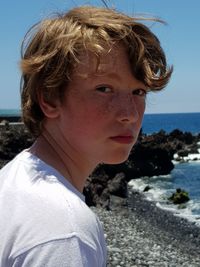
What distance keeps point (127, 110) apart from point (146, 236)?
18.2 meters

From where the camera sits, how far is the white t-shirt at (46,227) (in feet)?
4.89

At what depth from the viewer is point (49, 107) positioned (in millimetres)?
1989

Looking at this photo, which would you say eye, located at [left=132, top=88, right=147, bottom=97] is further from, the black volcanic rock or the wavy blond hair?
the black volcanic rock

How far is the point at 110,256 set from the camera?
44.8 feet

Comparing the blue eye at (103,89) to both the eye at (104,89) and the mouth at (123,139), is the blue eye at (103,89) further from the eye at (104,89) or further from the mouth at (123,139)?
the mouth at (123,139)

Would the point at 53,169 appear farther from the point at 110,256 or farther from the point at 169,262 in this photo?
the point at 169,262

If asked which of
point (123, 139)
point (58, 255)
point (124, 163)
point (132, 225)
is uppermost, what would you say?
point (123, 139)

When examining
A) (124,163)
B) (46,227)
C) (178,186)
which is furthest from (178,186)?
(46,227)

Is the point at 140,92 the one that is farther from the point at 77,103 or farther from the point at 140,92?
the point at 77,103

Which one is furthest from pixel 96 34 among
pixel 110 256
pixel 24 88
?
pixel 110 256

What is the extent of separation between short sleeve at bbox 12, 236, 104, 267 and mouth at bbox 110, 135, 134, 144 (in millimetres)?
495

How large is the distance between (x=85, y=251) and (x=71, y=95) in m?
0.57

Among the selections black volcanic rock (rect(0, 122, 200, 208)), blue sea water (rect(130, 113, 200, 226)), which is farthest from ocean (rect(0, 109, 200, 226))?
black volcanic rock (rect(0, 122, 200, 208))

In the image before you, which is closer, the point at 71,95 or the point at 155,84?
the point at 71,95
